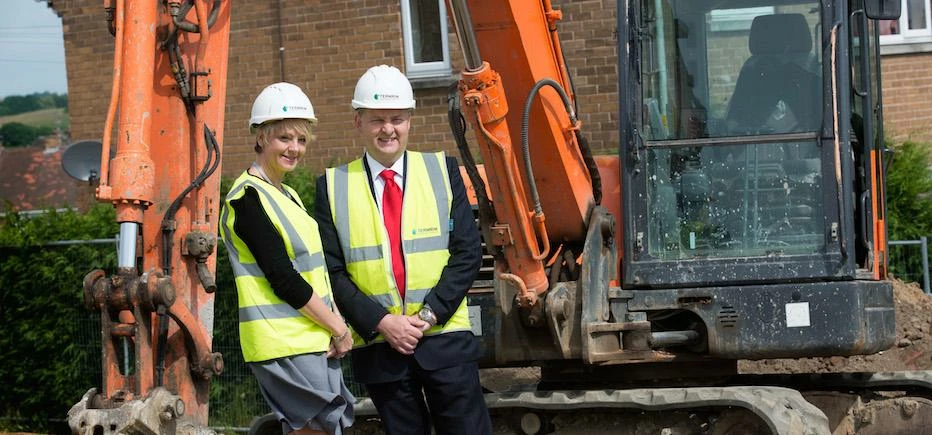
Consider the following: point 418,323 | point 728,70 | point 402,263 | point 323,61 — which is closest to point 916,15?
point 323,61

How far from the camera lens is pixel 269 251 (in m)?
5.08

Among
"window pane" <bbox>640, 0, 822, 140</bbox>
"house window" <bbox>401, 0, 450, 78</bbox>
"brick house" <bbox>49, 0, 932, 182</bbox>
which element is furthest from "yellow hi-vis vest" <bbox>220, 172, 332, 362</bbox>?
"house window" <bbox>401, 0, 450, 78</bbox>

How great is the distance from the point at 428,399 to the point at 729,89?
2.60 metres

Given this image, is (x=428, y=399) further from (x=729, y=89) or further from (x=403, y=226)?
(x=729, y=89)

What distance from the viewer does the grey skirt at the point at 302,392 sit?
5141mm

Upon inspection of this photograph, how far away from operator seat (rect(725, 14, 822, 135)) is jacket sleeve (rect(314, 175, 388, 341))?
8.26ft

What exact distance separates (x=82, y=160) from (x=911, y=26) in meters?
8.51

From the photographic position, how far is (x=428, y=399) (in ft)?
18.1

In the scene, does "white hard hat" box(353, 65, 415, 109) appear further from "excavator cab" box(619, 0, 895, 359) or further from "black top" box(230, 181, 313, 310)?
"excavator cab" box(619, 0, 895, 359)

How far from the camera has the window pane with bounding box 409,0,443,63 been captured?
13.9 m

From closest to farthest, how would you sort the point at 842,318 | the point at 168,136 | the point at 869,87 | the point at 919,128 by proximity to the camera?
the point at 168,136
the point at 842,318
the point at 869,87
the point at 919,128

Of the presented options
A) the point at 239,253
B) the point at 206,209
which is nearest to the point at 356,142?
the point at 206,209

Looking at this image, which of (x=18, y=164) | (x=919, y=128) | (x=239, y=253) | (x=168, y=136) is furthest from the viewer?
(x=18, y=164)

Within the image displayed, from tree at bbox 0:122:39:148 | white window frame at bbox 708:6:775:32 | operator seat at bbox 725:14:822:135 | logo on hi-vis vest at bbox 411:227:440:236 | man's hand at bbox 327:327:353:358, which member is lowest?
man's hand at bbox 327:327:353:358
